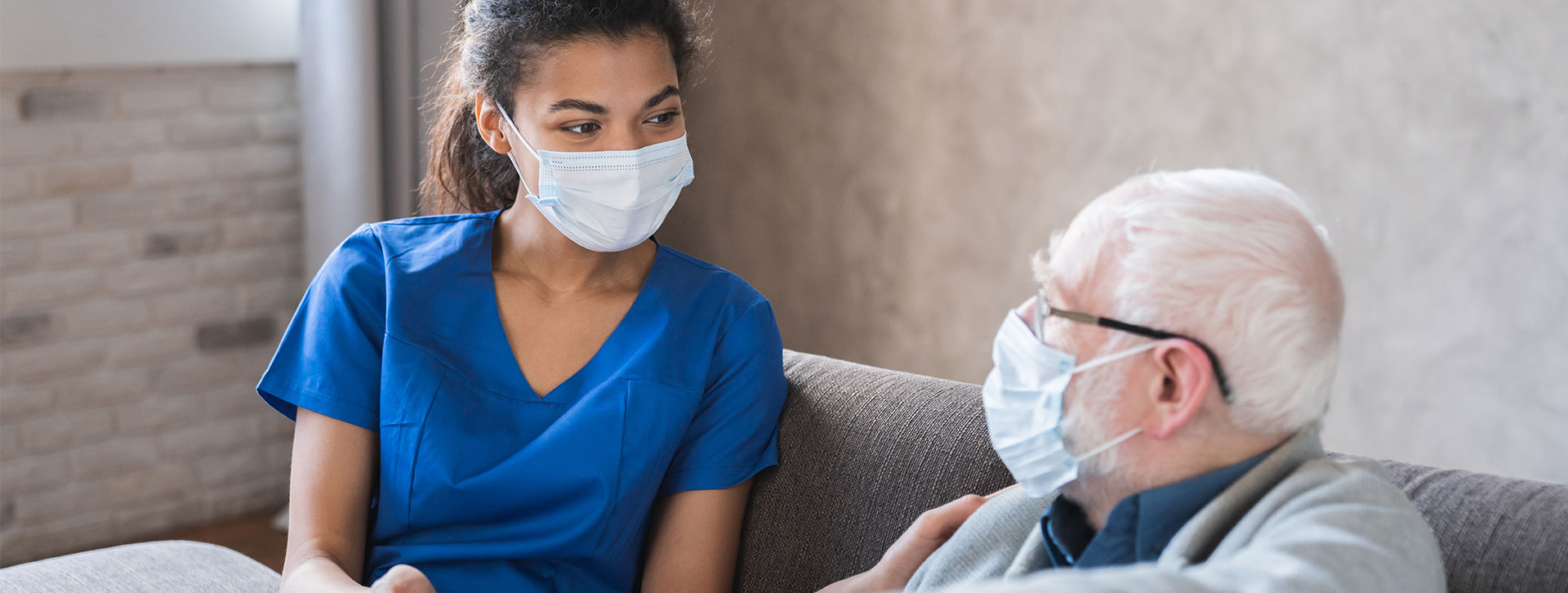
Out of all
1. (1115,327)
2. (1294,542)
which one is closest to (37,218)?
(1115,327)

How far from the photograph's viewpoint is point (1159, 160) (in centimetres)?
251

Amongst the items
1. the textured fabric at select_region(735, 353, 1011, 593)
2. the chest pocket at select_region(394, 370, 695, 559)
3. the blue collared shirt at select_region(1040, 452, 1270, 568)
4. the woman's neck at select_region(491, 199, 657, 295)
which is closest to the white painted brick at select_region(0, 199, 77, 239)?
the woman's neck at select_region(491, 199, 657, 295)

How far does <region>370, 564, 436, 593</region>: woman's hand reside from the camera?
3.86 feet

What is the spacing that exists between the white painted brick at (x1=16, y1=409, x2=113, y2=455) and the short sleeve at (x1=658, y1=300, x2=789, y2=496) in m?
1.83

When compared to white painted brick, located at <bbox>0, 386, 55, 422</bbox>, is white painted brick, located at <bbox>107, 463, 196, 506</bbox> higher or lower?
lower

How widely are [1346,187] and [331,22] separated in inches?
83.2

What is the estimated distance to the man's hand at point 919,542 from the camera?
1.29 metres

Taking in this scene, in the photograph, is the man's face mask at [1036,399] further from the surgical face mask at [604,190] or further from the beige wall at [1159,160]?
the beige wall at [1159,160]

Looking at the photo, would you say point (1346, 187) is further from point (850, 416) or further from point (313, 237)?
point (313, 237)

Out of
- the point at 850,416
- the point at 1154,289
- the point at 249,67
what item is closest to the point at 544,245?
the point at 850,416

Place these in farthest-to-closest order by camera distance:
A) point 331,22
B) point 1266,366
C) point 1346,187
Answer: point 331,22, point 1346,187, point 1266,366

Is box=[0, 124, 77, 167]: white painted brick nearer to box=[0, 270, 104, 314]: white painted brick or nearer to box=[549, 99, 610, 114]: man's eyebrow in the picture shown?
box=[0, 270, 104, 314]: white painted brick

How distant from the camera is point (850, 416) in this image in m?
1.54

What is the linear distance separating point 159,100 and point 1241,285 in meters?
2.52
